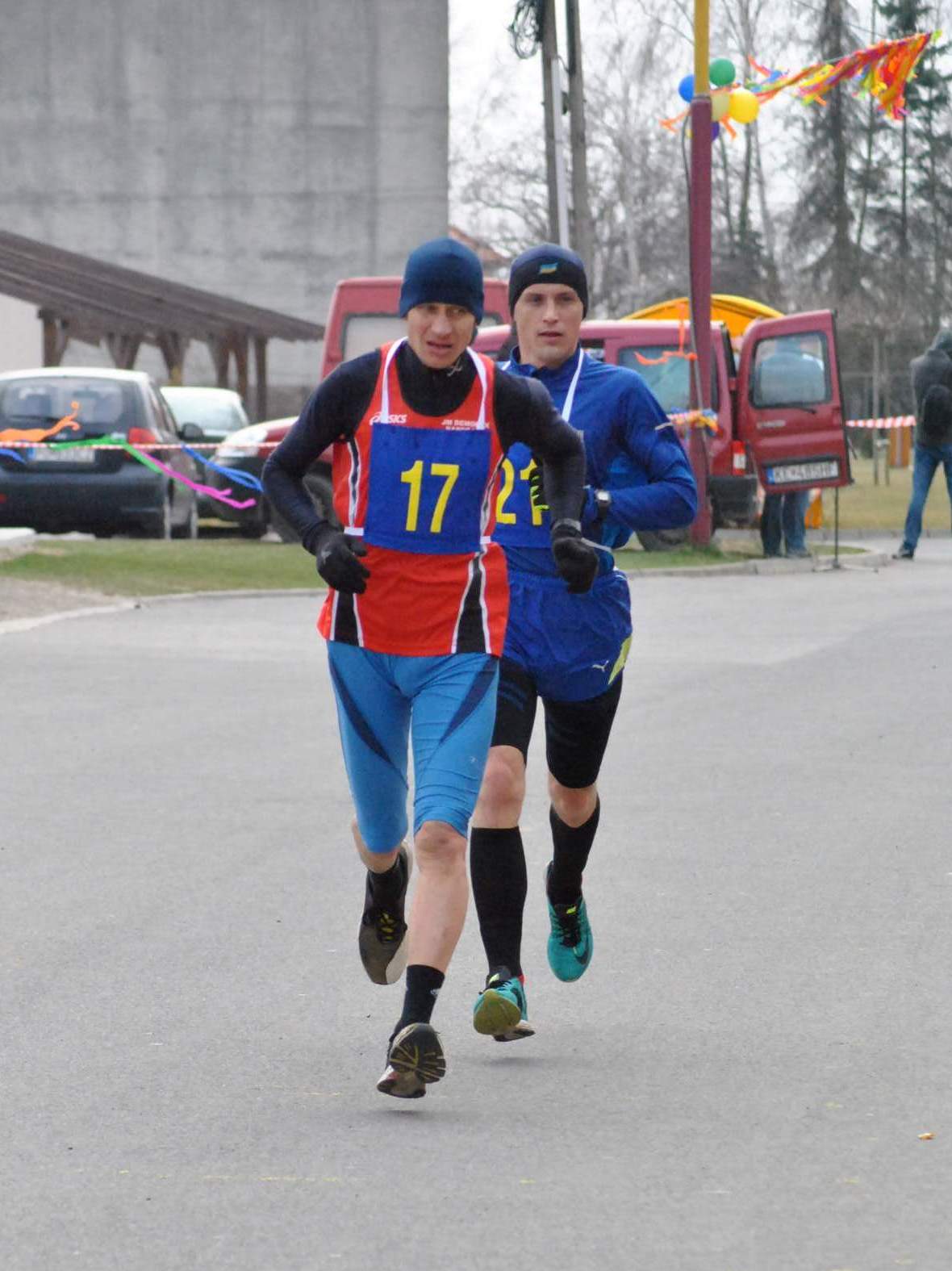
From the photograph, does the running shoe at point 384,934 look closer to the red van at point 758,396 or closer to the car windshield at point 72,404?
the car windshield at point 72,404

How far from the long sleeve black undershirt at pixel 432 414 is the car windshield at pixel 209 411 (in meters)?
24.4

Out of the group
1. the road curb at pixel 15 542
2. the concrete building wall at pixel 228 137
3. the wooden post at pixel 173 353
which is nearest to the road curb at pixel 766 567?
the road curb at pixel 15 542

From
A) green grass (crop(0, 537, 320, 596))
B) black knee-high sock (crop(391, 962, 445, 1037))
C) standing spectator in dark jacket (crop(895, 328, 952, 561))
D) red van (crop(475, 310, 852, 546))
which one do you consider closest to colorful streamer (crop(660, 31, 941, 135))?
red van (crop(475, 310, 852, 546))

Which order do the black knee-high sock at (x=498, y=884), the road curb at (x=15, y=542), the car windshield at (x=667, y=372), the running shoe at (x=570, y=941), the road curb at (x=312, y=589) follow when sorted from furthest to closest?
1. the car windshield at (x=667, y=372)
2. the road curb at (x=15, y=542)
3. the road curb at (x=312, y=589)
4. the running shoe at (x=570, y=941)
5. the black knee-high sock at (x=498, y=884)

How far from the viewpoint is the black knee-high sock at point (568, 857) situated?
6.21m

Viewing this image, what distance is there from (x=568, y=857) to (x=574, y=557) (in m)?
1.05

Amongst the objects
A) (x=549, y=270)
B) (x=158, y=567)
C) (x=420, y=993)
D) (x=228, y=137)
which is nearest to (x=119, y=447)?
(x=158, y=567)

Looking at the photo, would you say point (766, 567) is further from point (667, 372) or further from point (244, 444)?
point (244, 444)

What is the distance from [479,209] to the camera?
69438 mm

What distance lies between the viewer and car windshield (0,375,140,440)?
22.0 meters

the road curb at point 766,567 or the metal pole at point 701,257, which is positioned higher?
the metal pole at point 701,257

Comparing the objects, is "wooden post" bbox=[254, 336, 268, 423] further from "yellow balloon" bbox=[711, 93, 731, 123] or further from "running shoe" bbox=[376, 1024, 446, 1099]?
"running shoe" bbox=[376, 1024, 446, 1099]

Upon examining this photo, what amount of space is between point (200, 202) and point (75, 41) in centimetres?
432

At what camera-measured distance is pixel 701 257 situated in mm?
23922
